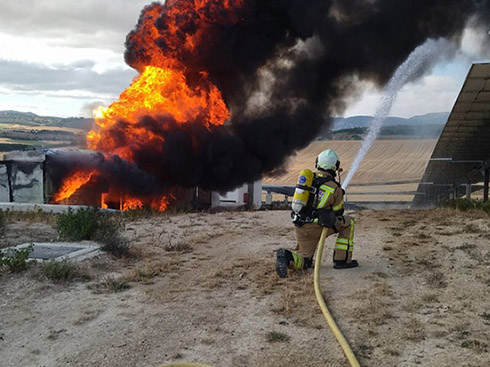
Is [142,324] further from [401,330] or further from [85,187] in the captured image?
[85,187]

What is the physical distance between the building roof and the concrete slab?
322 inches

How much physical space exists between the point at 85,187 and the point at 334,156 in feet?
43.6

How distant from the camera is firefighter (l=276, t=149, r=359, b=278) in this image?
7.50 metres

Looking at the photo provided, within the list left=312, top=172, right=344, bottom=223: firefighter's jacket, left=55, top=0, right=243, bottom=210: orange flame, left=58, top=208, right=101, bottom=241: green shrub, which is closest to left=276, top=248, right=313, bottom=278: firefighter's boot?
left=312, top=172, right=344, bottom=223: firefighter's jacket

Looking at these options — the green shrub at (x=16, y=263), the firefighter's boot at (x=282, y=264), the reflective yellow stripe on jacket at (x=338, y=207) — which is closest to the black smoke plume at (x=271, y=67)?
the green shrub at (x=16, y=263)

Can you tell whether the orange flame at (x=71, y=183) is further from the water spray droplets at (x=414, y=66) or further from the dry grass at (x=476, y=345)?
the dry grass at (x=476, y=345)

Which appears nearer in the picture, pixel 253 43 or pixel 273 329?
pixel 273 329

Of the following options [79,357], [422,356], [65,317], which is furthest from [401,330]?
[65,317]

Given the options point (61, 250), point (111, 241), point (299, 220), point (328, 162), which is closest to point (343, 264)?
point (299, 220)

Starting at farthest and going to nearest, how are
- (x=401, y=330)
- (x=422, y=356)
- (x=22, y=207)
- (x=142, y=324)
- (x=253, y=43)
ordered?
(x=253, y=43) → (x=22, y=207) → (x=142, y=324) → (x=401, y=330) → (x=422, y=356)

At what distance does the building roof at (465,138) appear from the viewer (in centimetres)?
1185

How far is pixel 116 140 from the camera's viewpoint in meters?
19.6

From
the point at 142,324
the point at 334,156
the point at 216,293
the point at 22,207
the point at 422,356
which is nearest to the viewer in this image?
the point at 422,356

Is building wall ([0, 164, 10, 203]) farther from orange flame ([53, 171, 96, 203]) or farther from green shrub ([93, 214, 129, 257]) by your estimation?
green shrub ([93, 214, 129, 257])
